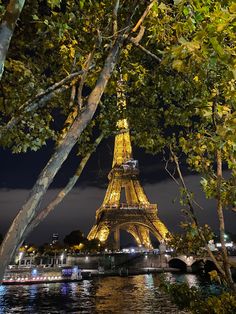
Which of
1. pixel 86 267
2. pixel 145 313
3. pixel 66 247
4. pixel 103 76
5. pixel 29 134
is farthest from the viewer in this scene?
pixel 66 247

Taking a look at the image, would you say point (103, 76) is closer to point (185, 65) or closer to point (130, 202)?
point (185, 65)

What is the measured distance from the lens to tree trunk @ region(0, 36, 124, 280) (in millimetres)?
4957

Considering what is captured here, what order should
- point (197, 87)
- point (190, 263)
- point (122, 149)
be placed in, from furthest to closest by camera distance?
point (122, 149), point (190, 263), point (197, 87)

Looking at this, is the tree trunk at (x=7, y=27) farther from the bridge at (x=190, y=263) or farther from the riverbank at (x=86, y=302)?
the bridge at (x=190, y=263)

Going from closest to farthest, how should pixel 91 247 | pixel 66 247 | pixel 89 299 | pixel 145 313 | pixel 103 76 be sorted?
pixel 103 76, pixel 145 313, pixel 89 299, pixel 91 247, pixel 66 247

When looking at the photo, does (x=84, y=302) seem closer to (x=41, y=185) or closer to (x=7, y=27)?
(x=41, y=185)

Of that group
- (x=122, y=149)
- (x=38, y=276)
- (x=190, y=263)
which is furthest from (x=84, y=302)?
(x=122, y=149)

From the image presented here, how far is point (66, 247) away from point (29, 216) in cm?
11813

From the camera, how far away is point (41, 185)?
17.7ft

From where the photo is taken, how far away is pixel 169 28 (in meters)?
8.33

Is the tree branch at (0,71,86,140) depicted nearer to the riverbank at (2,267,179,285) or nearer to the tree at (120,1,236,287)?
the tree at (120,1,236,287)

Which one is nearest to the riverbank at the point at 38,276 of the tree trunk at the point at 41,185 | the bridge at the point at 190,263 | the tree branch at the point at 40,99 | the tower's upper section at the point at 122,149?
the bridge at the point at 190,263

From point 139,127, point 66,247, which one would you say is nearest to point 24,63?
point 139,127

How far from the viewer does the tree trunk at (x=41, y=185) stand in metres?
4.96
